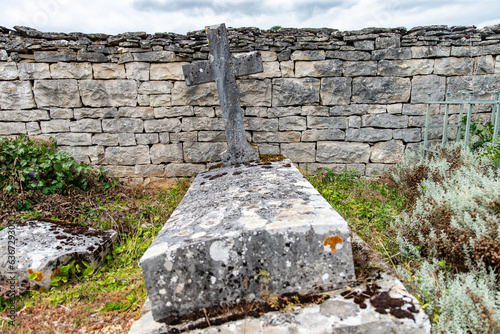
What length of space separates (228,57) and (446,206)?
2.86m

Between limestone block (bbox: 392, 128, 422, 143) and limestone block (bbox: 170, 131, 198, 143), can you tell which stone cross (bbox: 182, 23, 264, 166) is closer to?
limestone block (bbox: 170, 131, 198, 143)

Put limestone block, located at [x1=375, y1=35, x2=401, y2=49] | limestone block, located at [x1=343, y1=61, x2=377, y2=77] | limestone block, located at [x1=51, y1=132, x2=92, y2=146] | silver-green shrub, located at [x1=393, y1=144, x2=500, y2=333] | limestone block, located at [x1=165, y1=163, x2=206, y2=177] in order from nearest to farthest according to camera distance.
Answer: silver-green shrub, located at [x1=393, y1=144, x2=500, y2=333] < limestone block, located at [x1=375, y1=35, x2=401, y2=49] < limestone block, located at [x1=343, y1=61, x2=377, y2=77] < limestone block, located at [x1=51, y1=132, x2=92, y2=146] < limestone block, located at [x1=165, y1=163, x2=206, y2=177]

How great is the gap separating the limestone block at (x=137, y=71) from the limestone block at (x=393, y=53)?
3483 mm

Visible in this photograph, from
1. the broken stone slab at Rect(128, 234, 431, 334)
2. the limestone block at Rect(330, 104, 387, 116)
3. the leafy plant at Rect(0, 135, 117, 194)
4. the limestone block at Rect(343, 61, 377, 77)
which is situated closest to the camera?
the broken stone slab at Rect(128, 234, 431, 334)

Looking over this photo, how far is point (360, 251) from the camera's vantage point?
2.06 metres

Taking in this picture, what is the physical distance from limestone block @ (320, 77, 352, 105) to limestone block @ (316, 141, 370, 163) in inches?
26.3

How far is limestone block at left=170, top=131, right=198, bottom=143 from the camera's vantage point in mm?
4621

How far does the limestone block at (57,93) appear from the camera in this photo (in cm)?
441

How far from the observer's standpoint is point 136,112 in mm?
4555

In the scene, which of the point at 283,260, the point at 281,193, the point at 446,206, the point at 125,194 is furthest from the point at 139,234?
the point at 446,206

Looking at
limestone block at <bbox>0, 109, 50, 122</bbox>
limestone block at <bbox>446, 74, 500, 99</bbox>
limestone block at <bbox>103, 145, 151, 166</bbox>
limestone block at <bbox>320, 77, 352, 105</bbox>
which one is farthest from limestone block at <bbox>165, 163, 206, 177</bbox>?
limestone block at <bbox>446, 74, 500, 99</bbox>

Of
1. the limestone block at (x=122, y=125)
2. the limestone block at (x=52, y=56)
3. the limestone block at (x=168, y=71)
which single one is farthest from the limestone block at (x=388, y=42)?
the limestone block at (x=52, y=56)

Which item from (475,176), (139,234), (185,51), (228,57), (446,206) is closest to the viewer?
(446,206)

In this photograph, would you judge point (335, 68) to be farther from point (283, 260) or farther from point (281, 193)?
point (283, 260)
